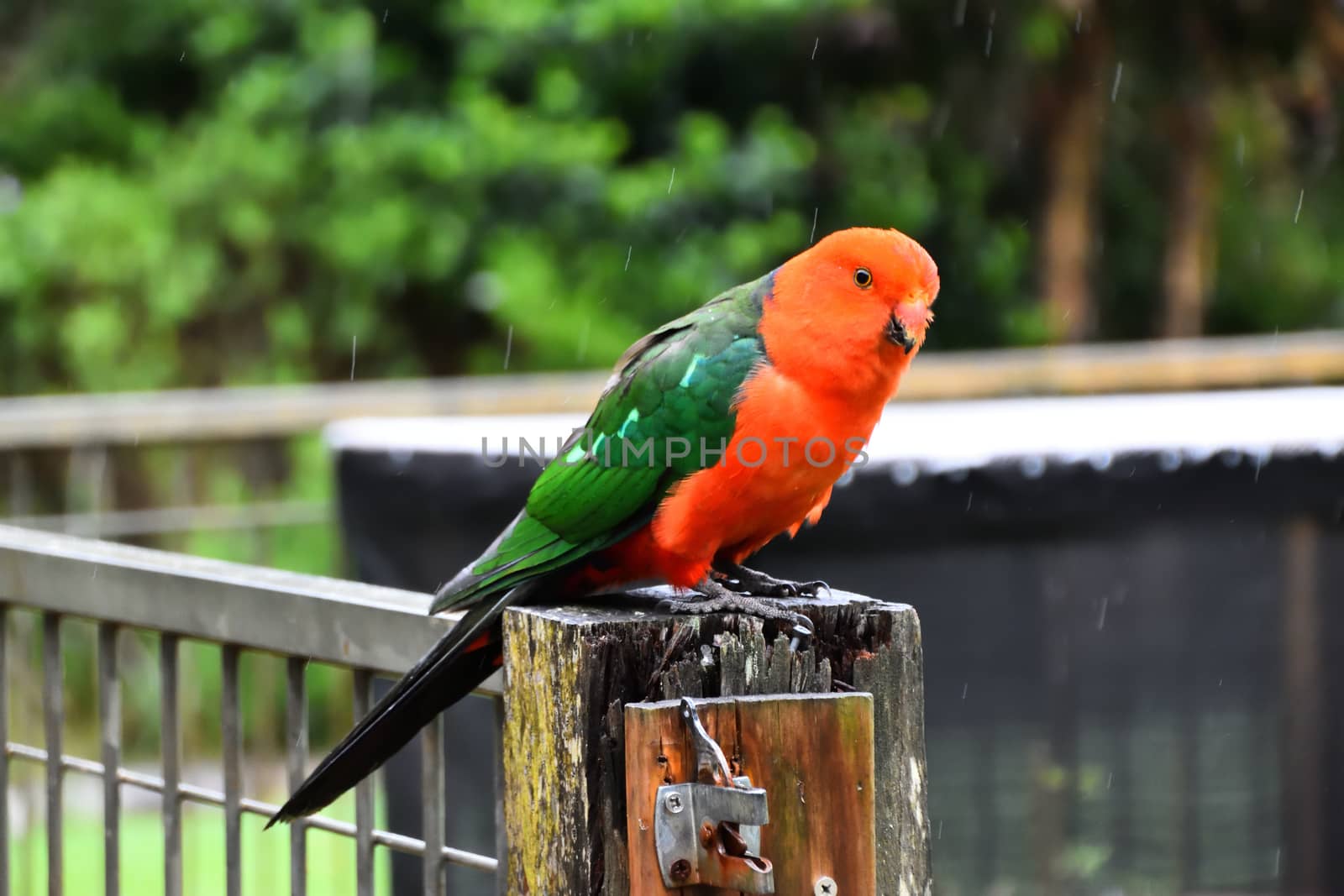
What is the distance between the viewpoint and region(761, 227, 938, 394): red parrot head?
1.93 metres

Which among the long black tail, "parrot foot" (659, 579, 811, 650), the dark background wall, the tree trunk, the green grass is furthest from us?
the tree trunk

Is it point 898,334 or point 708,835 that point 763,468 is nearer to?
point 898,334

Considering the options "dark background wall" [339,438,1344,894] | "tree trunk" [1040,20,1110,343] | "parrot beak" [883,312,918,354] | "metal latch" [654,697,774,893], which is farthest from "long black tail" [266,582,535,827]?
"tree trunk" [1040,20,1110,343]

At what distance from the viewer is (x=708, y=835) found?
1.32 metres

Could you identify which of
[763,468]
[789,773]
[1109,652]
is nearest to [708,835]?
[789,773]

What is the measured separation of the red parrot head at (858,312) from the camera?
193 cm

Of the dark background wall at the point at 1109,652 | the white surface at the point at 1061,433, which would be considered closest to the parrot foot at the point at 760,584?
the white surface at the point at 1061,433

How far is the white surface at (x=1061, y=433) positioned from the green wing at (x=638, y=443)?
953mm

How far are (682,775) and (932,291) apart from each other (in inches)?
35.2

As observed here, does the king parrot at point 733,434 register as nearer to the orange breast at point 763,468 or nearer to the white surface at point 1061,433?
the orange breast at point 763,468

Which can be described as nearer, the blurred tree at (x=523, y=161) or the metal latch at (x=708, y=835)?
the metal latch at (x=708, y=835)

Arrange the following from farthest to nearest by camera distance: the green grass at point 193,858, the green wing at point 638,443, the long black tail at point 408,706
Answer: the green grass at point 193,858, the green wing at point 638,443, the long black tail at point 408,706

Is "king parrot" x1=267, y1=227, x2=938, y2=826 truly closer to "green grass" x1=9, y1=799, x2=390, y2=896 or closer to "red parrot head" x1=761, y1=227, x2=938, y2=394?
"red parrot head" x1=761, y1=227, x2=938, y2=394

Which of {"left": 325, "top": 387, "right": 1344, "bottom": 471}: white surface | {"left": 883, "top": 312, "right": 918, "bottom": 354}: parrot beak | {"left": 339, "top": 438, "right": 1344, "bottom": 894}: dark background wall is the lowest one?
{"left": 339, "top": 438, "right": 1344, "bottom": 894}: dark background wall
